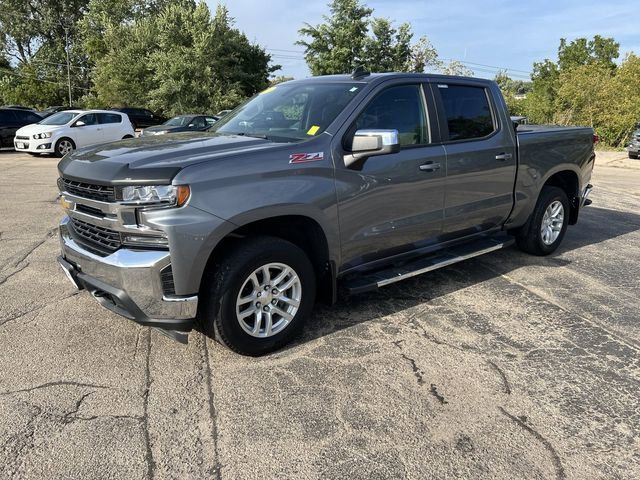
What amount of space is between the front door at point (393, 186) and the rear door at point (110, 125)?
1573 centimetres

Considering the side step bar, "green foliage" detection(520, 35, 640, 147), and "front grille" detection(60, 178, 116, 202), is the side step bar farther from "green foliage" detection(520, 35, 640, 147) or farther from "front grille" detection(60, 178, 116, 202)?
"green foliage" detection(520, 35, 640, 147)

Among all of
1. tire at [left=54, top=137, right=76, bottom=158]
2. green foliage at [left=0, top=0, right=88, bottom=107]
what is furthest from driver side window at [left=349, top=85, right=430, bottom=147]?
green foliage at [left=0, top=0, right=88, bottom=107]

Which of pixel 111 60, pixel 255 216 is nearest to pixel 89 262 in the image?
pixel 255 216

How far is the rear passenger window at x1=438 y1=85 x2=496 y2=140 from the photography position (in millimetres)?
4629

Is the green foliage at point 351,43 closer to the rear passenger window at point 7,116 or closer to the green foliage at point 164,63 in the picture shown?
the green foliage at point 164,63

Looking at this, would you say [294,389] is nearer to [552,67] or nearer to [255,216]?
[255,216]

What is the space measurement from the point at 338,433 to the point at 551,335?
2.14 meters

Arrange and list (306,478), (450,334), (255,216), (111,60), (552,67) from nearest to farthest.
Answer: (306,478) < (255,216) < (450,334) < (111,60) < (552,67)

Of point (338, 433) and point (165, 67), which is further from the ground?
point (165, 67)

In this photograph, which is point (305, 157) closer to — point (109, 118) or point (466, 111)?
point (466, 111)

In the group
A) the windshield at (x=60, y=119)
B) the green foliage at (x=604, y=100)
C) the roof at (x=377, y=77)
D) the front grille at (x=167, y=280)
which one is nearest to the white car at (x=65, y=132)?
the windshield at (x=60, y=119)

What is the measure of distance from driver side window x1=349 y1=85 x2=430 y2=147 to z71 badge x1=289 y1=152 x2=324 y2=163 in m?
0.42

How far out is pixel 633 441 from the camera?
2762mm

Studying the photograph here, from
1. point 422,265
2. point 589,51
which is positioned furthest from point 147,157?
point 589,51
